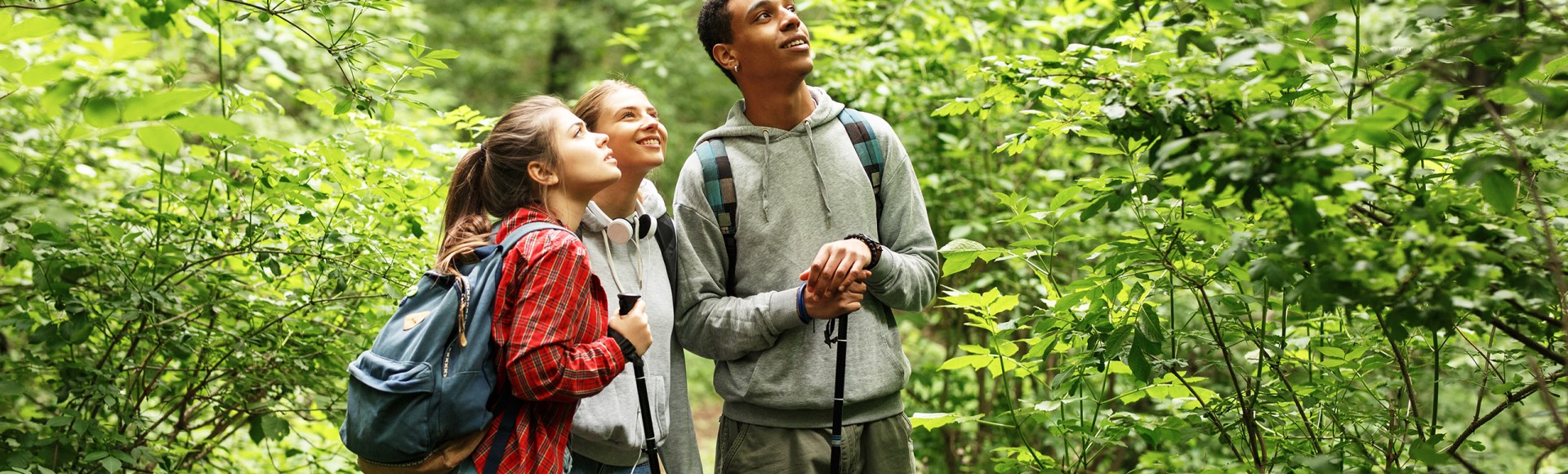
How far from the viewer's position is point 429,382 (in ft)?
6.48

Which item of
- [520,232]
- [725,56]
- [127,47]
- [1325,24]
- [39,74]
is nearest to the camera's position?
[39,74]

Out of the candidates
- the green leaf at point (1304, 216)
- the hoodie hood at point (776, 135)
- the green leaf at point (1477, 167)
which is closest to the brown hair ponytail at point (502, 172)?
the hoodie hood at point (776, 135)

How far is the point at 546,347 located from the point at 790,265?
832mm

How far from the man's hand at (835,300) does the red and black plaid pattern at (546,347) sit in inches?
20.2

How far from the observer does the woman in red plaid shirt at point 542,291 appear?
6.65 ft

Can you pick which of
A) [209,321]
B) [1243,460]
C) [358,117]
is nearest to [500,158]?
[358,117]

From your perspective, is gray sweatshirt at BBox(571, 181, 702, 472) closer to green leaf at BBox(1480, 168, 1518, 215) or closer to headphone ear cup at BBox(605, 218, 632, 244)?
headphone ear cup at BBox(605, 218, 632, 244)

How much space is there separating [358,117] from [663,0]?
9.97 metres

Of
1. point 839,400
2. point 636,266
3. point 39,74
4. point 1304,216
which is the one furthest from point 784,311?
point 39,74

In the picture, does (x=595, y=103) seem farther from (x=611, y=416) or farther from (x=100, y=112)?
(x=100, y=112)

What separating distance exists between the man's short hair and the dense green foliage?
0.65 m

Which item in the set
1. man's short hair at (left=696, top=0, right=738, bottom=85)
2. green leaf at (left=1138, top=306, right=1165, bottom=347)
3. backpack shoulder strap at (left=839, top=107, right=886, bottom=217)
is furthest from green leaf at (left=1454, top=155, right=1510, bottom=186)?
man's short hair at (left=696, top=0, right=738, bottom=85)

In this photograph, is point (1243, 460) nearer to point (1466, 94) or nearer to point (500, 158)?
point (1466, 94)

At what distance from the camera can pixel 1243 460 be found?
7.47 ft
